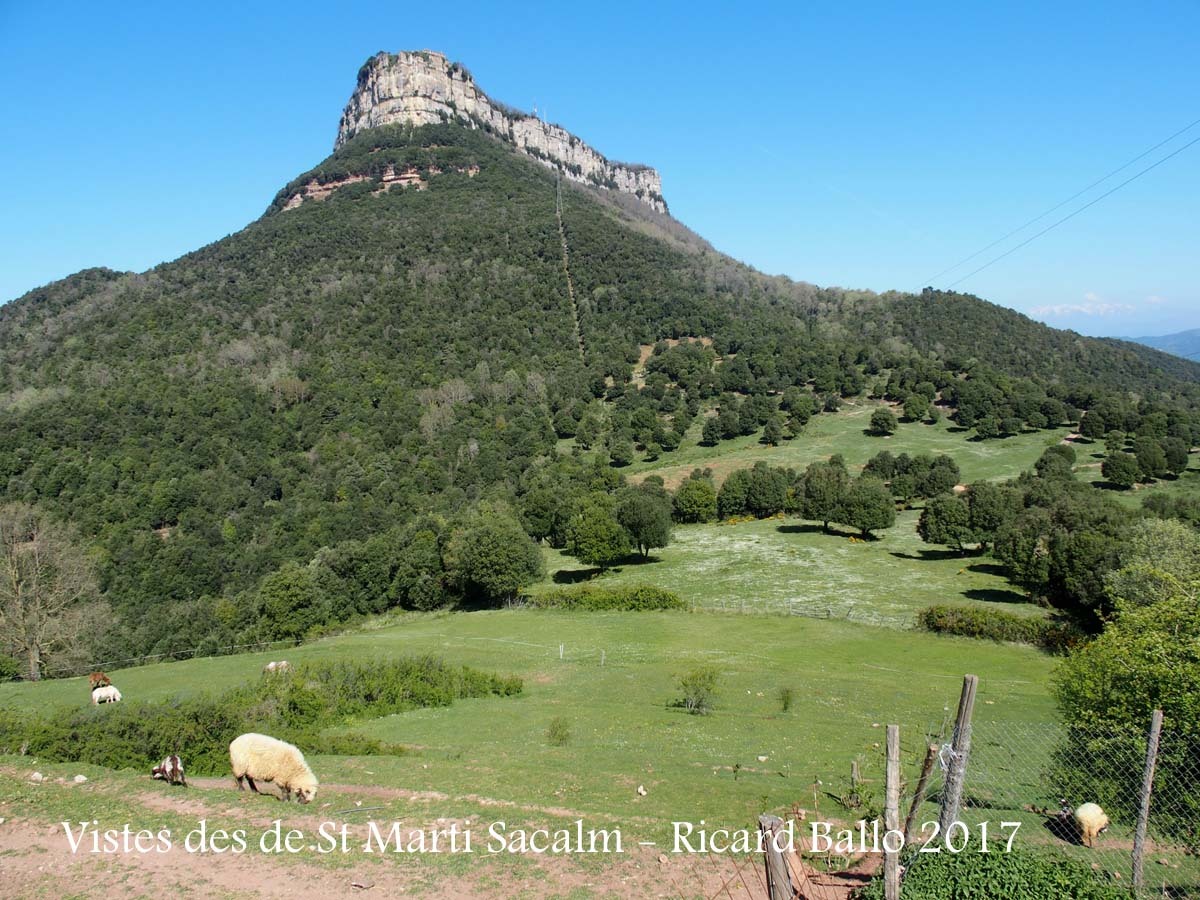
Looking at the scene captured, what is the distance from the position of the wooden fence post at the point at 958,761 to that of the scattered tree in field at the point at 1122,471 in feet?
282

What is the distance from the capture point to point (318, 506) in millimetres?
86125

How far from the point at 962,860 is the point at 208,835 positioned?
468 inches

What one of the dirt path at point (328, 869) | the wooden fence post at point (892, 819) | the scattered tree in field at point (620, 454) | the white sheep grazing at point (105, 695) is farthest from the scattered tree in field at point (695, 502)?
the wooden fence post at point (892, 819)

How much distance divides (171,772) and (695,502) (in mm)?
71257

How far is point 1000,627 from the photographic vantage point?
39094 mm

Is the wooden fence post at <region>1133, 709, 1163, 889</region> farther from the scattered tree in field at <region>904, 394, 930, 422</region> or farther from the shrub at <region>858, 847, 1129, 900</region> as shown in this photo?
the scattered tree in field at <region>904, 394, 930, 422</region>

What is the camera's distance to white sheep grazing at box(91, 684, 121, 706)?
22.2 m

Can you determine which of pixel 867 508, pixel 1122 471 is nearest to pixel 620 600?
pixel 867 508

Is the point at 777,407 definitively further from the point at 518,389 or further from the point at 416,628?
the point at 416,628

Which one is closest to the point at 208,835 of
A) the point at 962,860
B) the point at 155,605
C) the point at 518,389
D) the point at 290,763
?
the point at 290,763

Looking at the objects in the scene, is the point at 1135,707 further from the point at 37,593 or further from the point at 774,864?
the point at 37,593

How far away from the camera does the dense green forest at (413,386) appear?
232 feet

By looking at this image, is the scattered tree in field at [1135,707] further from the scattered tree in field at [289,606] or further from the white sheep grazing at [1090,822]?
the scattered tree in field at [289,606]

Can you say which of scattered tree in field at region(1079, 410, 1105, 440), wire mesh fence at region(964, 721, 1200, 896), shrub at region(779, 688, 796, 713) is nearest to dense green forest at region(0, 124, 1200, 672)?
scattered tree in field at region(1079, 410, 1105, 440)
